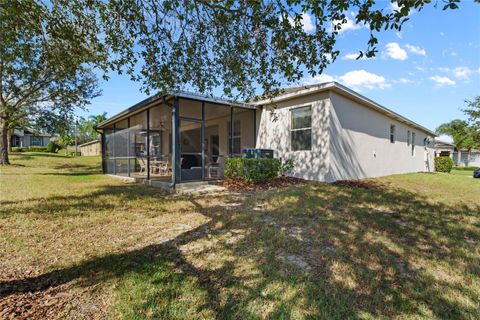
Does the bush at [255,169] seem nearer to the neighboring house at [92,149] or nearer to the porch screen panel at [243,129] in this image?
the porch screen panel at [243,129]

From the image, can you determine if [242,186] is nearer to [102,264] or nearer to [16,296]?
[102,264]

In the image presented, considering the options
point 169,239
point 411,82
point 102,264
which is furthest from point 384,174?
point 102,264

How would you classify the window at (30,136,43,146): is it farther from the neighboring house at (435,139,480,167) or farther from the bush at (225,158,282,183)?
the neighboring house at (435,139,480,167)

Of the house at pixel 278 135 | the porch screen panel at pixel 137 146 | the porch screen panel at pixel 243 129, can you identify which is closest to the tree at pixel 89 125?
the house at pixel 278 135

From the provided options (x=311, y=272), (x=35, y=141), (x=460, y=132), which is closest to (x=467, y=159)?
(x=460, y=132)

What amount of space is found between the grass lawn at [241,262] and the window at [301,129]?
4112mm

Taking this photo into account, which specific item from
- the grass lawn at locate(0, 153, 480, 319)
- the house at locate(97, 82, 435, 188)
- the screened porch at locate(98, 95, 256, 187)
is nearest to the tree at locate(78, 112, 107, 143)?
the house at locate(97, 82, 435, 188)

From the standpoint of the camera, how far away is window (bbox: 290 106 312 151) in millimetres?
9188

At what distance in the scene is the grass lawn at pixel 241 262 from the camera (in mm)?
2219

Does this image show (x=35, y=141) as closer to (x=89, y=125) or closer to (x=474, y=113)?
(x=89, y=125)

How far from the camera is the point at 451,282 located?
104 inches

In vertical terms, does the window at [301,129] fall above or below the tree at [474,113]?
below

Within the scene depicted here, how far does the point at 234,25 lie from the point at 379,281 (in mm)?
4780

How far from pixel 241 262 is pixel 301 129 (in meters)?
7.27
